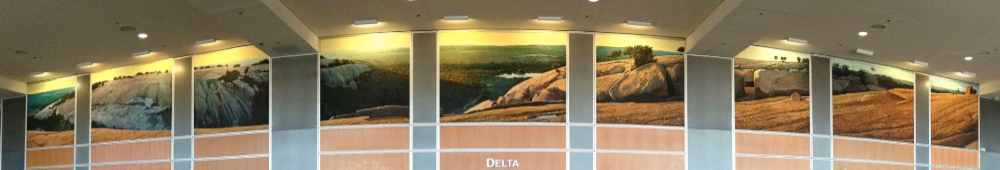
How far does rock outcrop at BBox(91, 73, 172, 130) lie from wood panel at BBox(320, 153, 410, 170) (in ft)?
15.5

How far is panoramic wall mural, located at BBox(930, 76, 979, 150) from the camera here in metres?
25.0

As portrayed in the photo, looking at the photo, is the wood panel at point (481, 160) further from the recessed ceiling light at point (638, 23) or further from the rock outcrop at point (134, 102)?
the rock outcrop at point (134, 102)

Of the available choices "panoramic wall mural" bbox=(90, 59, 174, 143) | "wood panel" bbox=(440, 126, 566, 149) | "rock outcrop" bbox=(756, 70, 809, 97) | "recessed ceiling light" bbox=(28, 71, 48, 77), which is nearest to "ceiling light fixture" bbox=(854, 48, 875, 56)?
"rock outcrop" bbox=(756, 70, 809, 97)

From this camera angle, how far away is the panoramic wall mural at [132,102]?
2319 centimetres

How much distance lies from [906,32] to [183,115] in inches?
580

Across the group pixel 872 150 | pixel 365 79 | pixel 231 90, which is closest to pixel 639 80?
pixel 365 79

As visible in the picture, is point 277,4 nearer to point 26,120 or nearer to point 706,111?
point 706,111

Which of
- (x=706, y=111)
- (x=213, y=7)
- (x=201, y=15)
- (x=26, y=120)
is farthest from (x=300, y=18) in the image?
(x=26, y=120)

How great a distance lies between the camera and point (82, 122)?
2472 centimetres

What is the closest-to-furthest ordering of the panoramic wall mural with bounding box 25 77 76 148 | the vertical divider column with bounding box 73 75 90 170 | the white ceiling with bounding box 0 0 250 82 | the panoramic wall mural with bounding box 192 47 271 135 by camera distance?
the white ceiling with bounding box 0 0 250 82 < the panoramic wall mural with bounding box 192 47 271 135 < the vertical divider column with bounding box 73 75 90 170 < the panoramic wall mural with bounding box 25 77 76 148

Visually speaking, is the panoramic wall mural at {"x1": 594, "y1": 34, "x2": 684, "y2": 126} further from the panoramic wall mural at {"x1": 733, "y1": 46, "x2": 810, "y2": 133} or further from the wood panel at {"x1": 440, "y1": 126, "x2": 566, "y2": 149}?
the panoramic wall mural at {"x1": 733, "y1": 46, "x2": 810, "y2": 133}

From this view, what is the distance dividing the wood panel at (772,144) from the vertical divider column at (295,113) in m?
8.57

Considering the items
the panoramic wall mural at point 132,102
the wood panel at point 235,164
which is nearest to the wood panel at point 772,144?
the wood panel at point 235,164

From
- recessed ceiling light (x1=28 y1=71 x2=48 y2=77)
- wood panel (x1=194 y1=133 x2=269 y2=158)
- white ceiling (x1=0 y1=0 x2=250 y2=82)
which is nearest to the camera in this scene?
white ceiling (x1=0 y1=0 x2=250 y2=82)
